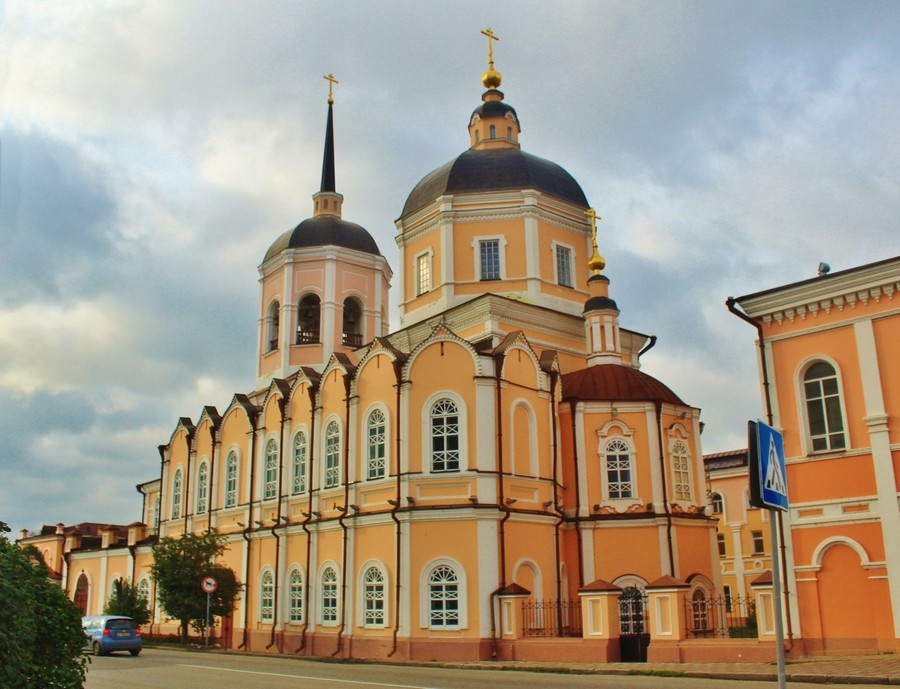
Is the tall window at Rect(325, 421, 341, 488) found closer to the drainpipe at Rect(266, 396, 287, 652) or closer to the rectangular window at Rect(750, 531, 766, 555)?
the drainpipe at Rect(266, 396, 287, 652)

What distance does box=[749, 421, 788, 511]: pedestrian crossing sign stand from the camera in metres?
6.76

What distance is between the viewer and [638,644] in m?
19.9

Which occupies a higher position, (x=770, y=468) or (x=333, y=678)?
(x=770, y=468)

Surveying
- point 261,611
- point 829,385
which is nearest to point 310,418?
point 261,611

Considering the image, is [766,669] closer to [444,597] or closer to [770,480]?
[444,597]

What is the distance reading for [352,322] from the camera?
121 ft

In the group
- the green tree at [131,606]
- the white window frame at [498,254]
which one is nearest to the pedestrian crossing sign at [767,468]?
the white window frame at [498,254]

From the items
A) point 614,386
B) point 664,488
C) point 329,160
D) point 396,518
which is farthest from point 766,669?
point 329,160

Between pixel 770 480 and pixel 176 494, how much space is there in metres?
34.7

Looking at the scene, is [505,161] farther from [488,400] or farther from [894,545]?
[894,545]

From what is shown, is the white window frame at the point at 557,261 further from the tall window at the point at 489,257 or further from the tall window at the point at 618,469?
the tall window at the point at 618,469

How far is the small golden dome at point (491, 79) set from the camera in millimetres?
34469

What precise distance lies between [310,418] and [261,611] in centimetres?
667

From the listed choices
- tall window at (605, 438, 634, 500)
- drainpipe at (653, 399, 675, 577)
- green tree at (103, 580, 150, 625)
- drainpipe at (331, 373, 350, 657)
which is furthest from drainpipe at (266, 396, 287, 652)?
drainpipe at (653, 399, 675, 577)
